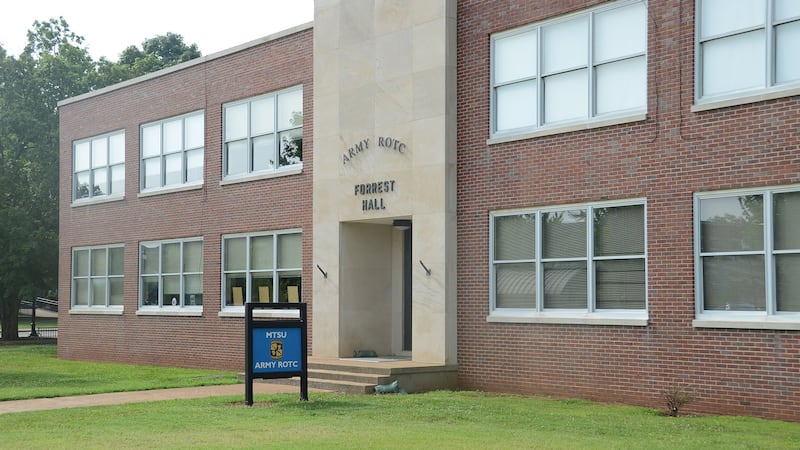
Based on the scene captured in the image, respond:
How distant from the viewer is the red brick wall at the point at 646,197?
14.4 meters

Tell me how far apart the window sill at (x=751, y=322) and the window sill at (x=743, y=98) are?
309 cm

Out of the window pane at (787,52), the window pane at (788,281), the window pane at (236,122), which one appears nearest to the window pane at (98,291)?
the window pane at (236,122)

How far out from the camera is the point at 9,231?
1596 inches

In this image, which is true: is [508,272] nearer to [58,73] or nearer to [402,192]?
[402,192]

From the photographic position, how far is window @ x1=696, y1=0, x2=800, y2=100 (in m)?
14.3

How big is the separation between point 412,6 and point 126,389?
9168 mm

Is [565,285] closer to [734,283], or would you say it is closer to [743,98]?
[734,283]

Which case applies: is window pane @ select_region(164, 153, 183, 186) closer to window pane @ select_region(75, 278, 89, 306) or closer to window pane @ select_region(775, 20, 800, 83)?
window pane @ select_region(75, 278, 89, 306)

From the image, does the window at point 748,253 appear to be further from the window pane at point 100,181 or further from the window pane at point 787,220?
the window pane at point 100,181

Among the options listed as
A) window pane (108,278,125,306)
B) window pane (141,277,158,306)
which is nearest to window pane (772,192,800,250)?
window pane (141,277,158,306)

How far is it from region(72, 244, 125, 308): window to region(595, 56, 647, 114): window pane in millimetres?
16751

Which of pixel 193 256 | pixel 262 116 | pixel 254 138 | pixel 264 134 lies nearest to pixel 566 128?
pixel 264 134

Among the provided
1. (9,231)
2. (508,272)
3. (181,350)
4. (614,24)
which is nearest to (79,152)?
(181,350)

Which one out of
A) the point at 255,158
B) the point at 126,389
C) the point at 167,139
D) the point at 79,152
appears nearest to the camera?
the point at 126,389
